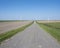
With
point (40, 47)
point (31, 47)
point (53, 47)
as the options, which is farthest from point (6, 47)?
point (53, 47)

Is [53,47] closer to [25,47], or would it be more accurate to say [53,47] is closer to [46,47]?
[46,47]

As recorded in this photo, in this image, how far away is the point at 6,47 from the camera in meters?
11.4

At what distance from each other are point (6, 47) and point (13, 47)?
2.18 ft

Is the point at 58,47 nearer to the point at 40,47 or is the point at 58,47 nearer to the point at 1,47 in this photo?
the point at 40,47

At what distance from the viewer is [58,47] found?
1123cm

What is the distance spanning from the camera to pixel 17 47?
11.3m

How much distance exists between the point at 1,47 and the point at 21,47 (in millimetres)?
1871

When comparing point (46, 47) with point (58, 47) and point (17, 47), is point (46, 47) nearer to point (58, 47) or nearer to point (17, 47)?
point (58, 47)

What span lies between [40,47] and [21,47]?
68.1 inches

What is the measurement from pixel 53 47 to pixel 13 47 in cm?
362

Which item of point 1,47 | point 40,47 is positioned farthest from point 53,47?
point 1,47

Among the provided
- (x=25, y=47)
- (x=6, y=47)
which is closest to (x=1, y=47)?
(x=6, y=47)

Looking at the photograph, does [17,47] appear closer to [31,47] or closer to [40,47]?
[31,47]

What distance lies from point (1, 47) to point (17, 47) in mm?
1517
